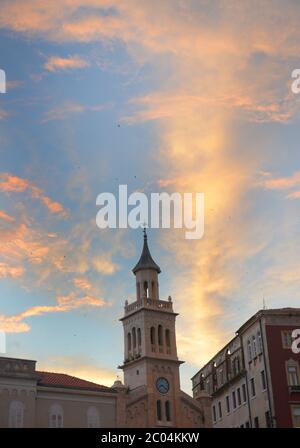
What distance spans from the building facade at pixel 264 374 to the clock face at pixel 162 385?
833 cm

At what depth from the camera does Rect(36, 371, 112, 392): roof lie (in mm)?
59094

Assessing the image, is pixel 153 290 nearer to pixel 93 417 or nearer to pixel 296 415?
pixel 93 417

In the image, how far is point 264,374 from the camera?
211 ft

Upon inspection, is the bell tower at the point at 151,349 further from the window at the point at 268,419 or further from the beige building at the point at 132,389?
the window at the point at 268,419

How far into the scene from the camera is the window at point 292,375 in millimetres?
62531

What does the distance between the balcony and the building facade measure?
8306mm

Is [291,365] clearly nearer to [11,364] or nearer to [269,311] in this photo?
[269,311]

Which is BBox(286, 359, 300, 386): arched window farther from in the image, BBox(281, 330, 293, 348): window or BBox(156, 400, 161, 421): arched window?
BBox(156, 400, 161, 421): arched window

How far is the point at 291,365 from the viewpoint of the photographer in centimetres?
6334

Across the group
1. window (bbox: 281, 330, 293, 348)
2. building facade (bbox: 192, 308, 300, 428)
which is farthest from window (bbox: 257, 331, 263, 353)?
window (bbox: 281, 330, 293, 348)

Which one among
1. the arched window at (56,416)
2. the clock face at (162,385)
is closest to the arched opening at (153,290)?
the clock face at (162,385)
